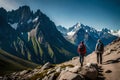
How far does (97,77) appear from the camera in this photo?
94.9ft

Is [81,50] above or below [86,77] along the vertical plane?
above

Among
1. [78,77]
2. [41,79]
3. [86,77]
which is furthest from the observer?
[41,79]

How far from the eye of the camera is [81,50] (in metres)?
36.7

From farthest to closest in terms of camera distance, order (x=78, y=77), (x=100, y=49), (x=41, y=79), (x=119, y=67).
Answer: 1. (x=100, y=49)
2. (x=41, y=79)
3. (x=119, y=67)
4. (x=78, y=77)

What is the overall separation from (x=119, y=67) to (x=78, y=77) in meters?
10.6

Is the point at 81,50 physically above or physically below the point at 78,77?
above

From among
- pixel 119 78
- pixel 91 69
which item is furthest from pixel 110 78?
pixel 91 69

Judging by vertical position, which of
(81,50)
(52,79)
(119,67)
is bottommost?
(52,79)

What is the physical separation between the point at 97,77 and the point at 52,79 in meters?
6.87

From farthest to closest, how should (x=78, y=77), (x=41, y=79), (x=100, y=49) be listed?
(x=100, y=49) < (x=41, y=79) < (x=78, y=77)

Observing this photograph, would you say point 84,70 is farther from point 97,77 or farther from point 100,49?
point 100,49

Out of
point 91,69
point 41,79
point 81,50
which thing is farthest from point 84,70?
point 41,79

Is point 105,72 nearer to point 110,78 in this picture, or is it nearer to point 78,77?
point 110,78

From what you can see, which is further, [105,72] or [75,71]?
[105,72]
